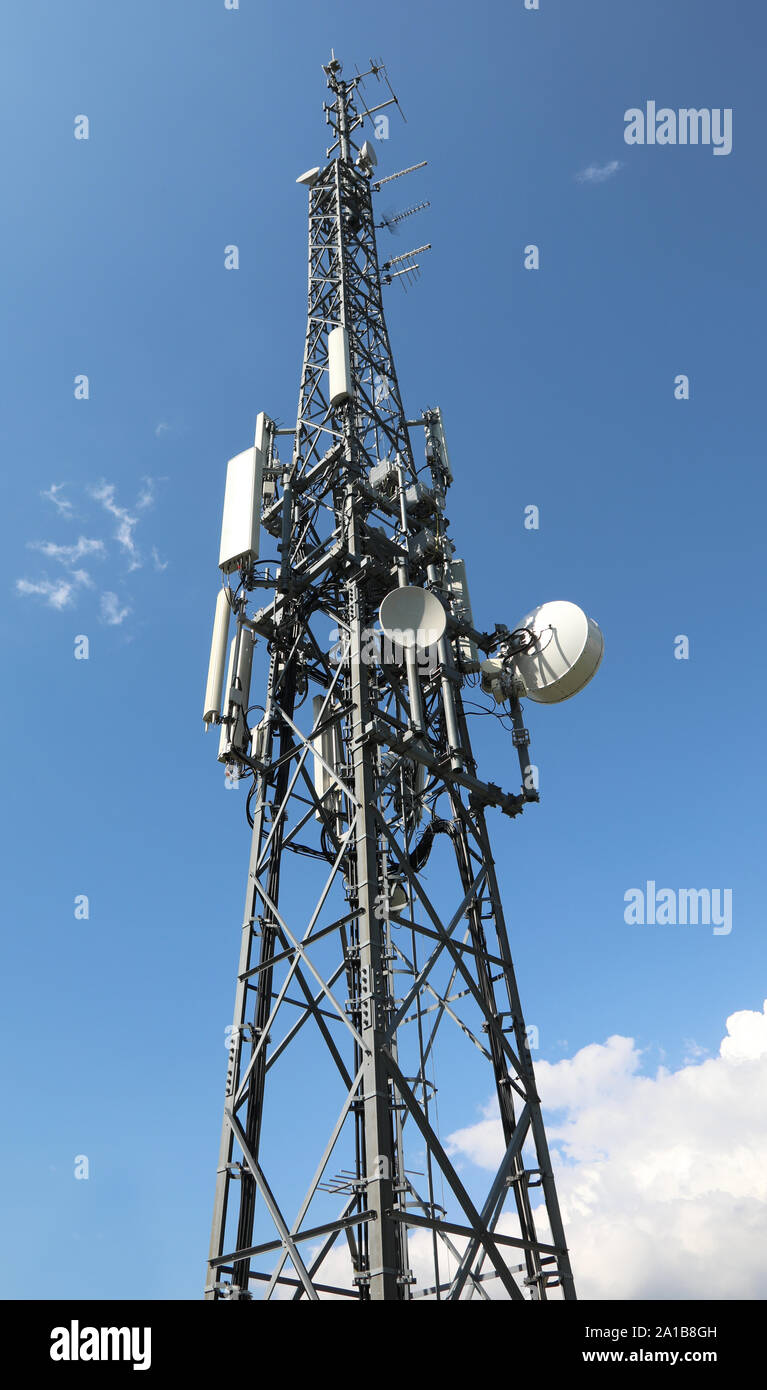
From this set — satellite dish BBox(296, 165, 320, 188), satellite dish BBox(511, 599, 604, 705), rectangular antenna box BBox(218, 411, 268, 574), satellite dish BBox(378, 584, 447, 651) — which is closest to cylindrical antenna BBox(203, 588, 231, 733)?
rectangular antenna box BBox(218, 411, 268, 574)

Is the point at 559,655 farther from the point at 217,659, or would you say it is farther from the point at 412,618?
the point at 217,659

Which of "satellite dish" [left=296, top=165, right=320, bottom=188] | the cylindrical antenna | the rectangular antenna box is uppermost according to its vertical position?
"satellite dish" [left=296, top=165, right=320, bottom=188]

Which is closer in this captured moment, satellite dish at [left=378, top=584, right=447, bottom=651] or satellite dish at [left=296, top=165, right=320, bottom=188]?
satellite dish at [left=378, top=584, right=447, bottom=651]

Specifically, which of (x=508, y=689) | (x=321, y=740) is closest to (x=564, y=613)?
(x=508, y=689)

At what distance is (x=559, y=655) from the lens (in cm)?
2195

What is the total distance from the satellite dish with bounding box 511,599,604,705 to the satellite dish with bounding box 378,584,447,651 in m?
2.88

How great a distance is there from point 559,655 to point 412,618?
3.88 m

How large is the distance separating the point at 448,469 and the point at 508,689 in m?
7.91

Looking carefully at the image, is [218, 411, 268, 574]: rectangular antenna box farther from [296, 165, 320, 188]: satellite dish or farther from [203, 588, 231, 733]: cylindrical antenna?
[296, 165, 320, 188]: satellite dish

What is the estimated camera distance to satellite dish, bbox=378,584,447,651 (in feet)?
67.4

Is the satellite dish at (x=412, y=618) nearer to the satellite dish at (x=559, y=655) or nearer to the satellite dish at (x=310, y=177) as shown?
the satellite dish at (x=559, y=655)

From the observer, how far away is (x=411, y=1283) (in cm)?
1599

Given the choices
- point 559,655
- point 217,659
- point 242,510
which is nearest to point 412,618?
point 559,655

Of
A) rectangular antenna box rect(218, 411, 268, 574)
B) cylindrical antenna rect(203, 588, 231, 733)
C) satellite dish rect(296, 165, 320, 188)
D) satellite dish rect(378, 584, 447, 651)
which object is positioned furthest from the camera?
satellite dish rect(296, 165, 320, 188)
